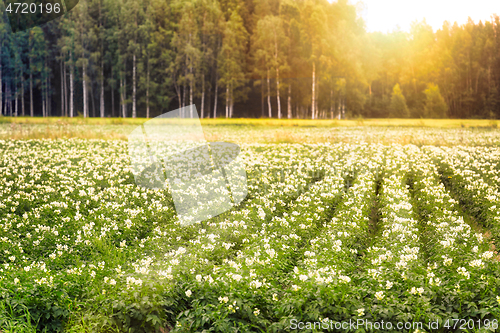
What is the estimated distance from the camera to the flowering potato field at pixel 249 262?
524cm

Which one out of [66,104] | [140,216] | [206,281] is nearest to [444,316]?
[206,281]

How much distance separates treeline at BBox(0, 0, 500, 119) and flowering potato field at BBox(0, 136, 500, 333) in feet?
145

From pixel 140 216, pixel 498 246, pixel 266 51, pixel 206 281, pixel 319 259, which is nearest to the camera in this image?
pixel 206 281

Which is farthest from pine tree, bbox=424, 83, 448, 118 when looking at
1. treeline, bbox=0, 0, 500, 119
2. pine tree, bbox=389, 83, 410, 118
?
pine tree, bbox=389, 83, 410, 118

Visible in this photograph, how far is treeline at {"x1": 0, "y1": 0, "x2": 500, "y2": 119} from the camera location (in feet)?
182

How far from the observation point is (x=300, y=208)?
988 centimetres

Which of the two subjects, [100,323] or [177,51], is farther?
[177,51]

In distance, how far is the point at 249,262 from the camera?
6.12m

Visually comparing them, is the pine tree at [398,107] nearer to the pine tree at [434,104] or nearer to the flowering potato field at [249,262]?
the pine tree at [434,104]

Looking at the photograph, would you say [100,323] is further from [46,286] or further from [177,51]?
[177,51]

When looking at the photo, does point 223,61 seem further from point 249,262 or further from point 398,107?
point 249,262

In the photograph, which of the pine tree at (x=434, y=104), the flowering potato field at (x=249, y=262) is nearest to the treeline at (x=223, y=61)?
the pine tree at (x=434, y=104)

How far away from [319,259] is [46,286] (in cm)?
406

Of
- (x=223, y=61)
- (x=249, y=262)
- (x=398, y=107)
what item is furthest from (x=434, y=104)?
(x=249, y=262)
